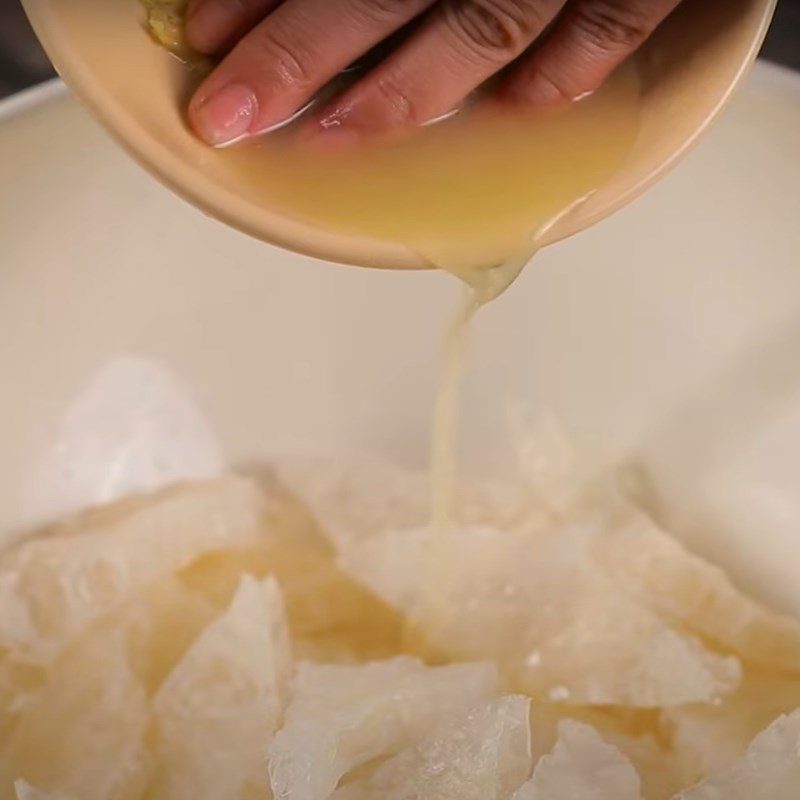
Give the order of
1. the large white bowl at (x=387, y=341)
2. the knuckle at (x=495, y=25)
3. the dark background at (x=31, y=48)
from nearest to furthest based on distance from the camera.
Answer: the knuckle at (x=495, y=25), the large white bowl at (x=387, y=341), the dark background at (x=31, y=48)

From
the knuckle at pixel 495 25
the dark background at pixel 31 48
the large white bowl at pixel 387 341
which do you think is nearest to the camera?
the knuckle at pixel 495 25

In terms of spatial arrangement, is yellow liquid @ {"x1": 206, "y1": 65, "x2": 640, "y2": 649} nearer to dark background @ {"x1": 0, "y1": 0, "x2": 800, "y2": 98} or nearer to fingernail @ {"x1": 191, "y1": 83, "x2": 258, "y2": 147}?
fingernail @ {"x1": 191, "y1": 83, "x2": 258, "y2": 147}

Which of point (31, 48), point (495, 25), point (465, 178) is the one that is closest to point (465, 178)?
point (465, 178)

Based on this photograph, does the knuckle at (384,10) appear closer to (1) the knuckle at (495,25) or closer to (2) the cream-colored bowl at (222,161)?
(1) the knuckle at (495,25)

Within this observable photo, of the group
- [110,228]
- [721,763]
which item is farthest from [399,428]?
[721,763]

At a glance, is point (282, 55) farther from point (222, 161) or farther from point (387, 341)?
point (387, 341)

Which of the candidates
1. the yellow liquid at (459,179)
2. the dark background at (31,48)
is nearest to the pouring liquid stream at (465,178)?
the yellow liquid at (459,179)

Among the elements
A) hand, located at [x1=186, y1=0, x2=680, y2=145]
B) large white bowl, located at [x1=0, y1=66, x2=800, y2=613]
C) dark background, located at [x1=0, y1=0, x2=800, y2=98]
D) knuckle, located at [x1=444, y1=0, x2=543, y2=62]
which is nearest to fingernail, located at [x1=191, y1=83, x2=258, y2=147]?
hand, located at [x1=186, y1=0, x2=680, y2=145]
